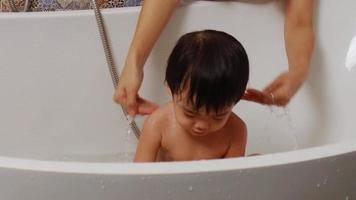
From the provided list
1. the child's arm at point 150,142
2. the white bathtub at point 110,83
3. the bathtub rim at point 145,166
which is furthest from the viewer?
the white bathtub at point 110,83

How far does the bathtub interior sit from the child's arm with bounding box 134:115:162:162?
340 mm

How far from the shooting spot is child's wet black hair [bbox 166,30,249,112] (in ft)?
3.43

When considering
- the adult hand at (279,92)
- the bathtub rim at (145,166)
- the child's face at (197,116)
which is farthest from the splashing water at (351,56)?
the bathtub rim at (145,166)

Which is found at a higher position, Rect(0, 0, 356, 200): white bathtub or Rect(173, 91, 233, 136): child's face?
Rect(173, 91, 233, 136): child's face

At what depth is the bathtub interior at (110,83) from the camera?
60.6 inches

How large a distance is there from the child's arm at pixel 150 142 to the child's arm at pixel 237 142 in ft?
0.55

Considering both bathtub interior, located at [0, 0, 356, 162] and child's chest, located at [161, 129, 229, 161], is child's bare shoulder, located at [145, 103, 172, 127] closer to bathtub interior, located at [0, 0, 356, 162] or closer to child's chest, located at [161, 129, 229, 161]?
child's chest, located at [161, 129, 229, 161]

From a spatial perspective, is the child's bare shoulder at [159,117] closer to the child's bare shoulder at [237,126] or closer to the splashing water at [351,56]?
the child's bare shoulder at [237,126]

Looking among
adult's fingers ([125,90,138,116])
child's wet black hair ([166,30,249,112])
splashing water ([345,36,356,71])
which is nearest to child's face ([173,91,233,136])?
child's wet black hair ([166,30,249,112])

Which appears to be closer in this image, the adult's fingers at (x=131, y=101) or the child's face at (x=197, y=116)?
the child's face at (x=197, y=116)

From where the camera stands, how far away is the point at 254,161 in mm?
906

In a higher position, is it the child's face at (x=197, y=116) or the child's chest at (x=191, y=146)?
the child's face at (x=197, y=116)

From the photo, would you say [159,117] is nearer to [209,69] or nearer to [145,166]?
[209,69]

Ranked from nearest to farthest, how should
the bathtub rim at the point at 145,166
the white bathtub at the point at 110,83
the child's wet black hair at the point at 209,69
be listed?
the bathtub rim at the point at 145,166 < the child's wet black hair at the point at 209,69 < the white bathtub at the point at 110,83
